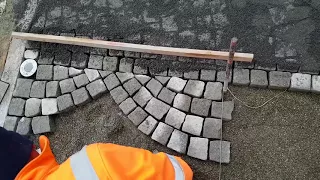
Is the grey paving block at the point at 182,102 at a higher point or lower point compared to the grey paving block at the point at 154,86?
lower

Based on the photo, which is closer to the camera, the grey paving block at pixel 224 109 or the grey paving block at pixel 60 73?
the grey paving block at pixel 224 109

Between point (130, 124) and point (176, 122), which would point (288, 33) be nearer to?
point (176, 122)

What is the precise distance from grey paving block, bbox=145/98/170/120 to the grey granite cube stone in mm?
822

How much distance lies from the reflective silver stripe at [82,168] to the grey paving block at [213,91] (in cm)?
214

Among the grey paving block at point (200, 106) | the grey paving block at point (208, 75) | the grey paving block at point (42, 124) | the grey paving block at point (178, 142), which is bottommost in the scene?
the grey paving block at point (178, 142)

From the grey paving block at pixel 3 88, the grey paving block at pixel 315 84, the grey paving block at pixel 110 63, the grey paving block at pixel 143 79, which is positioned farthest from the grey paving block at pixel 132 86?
the grey paving block at pixel 315 84

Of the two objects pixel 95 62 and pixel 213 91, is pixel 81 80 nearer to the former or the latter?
pixel 95 62

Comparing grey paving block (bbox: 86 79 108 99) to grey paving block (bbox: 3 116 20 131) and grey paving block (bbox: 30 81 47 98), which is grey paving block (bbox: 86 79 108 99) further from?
grey paving block (bbox: 3 116 20 131)

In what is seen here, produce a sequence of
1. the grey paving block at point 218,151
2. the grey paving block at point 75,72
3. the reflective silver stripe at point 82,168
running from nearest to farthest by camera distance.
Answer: the reflective silver stripe at point 82,168 < the grey paving block at point 218,151 < the grey paving block at point 75,72

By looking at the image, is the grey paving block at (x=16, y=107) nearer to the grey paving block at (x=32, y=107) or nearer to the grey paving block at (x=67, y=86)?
the grey paving block at (x=32, y=107)

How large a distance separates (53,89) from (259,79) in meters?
2.36

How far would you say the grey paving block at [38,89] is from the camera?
4598 millimetres

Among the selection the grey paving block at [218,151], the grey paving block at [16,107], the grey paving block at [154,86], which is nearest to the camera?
the grey paving block at [218,151]

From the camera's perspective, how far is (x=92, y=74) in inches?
181
